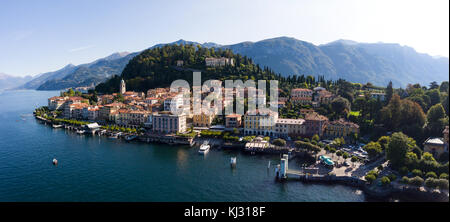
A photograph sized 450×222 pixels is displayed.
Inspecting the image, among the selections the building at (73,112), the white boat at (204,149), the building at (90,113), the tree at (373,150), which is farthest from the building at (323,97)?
the building at (73,112)

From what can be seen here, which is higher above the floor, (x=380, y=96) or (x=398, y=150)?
(x=380, y=96)

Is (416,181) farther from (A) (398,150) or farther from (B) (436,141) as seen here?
(B) (436,141)

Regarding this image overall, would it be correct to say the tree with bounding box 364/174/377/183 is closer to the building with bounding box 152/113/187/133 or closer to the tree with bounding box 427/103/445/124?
the tree with bounding box 427/103/445/124

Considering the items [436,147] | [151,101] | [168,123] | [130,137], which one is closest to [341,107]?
[436,147]

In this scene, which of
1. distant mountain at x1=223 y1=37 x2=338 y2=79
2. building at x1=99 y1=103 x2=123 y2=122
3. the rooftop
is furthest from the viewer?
distant mountain at x1=223 y1=37 x2=338 y2=79

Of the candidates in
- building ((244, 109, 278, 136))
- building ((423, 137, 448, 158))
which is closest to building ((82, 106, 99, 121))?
building ((244, 109, 278, 136))

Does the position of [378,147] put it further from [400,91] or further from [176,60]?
[176,60]
